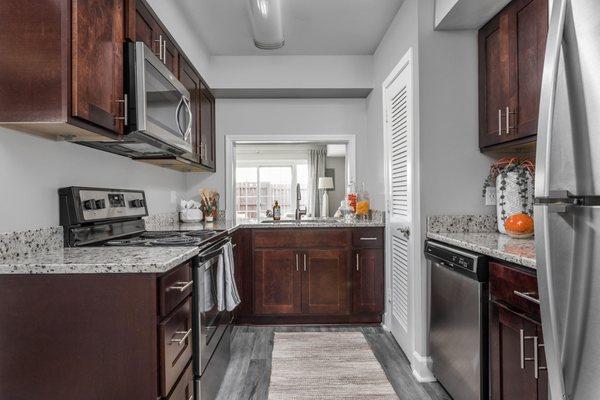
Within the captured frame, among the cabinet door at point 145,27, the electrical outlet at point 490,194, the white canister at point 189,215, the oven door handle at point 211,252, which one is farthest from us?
the white canister at point 189,215

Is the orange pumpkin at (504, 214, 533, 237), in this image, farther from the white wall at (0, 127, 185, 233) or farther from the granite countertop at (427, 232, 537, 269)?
the white wall at (0, 127, 185, 233)

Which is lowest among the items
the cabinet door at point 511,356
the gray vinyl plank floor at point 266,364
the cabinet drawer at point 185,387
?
the gray vinyl plank floor at point 266,364

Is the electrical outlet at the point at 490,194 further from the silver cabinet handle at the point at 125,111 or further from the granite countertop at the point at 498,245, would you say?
the silver cabinet handle at the point at 125,111

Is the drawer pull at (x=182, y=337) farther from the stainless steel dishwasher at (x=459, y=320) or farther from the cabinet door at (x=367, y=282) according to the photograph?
the cabinet door at (x=367, y=282)

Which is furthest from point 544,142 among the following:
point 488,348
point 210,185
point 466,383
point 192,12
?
point 210,185

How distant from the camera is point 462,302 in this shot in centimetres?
176

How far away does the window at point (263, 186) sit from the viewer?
7.74 meters

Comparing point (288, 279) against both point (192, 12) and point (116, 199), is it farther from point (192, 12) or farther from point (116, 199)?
point (192, 12)

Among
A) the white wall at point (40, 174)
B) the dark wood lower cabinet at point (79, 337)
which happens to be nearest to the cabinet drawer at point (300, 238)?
the white wall at point (40, 174)

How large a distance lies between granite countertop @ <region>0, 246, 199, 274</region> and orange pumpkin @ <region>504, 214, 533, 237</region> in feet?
5.20

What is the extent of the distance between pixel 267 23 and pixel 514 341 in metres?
2.37

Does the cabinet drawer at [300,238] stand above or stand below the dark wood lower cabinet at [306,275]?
above

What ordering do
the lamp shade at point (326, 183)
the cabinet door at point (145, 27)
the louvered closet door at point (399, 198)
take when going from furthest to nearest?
the lamp shade at point (326, 183)
the louvered closet door at point (399, 198)
the cabinet door at point (145, 27)

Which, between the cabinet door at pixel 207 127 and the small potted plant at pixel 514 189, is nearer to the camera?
the small potted plant at pixel 514 189
